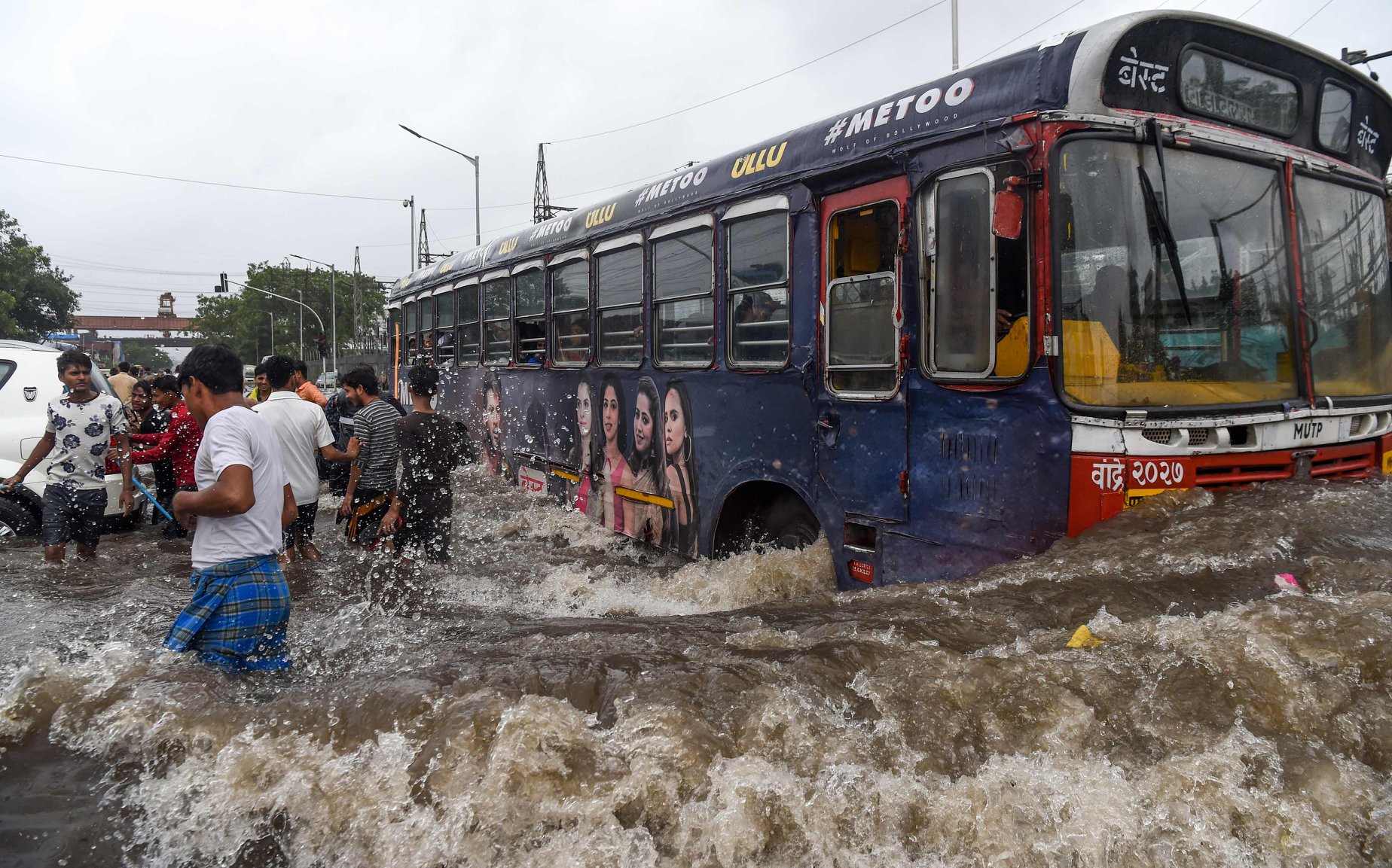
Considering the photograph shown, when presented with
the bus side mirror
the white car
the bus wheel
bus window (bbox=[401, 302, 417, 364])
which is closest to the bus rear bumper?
the bus side mirror

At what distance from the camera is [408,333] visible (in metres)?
13.4

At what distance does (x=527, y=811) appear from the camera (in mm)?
2900

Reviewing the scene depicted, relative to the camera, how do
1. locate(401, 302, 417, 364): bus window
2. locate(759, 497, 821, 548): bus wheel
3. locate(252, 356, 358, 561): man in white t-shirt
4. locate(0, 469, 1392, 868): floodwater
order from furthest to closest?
1. locate(401, 302, 417, 364): bus window
2. locate(252, 356, 358, 561): man in white t-shirt
3. locate(759, 497, 821, 548): bus wheel
4. locate(0, 469, 1392, 868): floodwater

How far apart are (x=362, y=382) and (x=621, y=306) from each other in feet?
6.92

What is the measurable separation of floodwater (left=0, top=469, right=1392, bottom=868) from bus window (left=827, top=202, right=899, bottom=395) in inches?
47.1

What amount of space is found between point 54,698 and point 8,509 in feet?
17.1

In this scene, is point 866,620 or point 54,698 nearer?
point 54,698

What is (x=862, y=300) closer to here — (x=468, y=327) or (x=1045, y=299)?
(x=1045, y=299)

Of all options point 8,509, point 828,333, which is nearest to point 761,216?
point 828,333

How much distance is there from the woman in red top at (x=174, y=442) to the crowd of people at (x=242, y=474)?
0.7 inches

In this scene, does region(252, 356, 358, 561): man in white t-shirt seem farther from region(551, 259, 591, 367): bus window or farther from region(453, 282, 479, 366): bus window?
region(453, 282, 479, 366): bus window

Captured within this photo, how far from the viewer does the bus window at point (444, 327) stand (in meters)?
11.5

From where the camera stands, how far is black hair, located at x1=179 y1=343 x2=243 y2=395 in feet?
12.6

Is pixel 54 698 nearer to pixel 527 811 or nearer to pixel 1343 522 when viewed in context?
pixel 527 811
